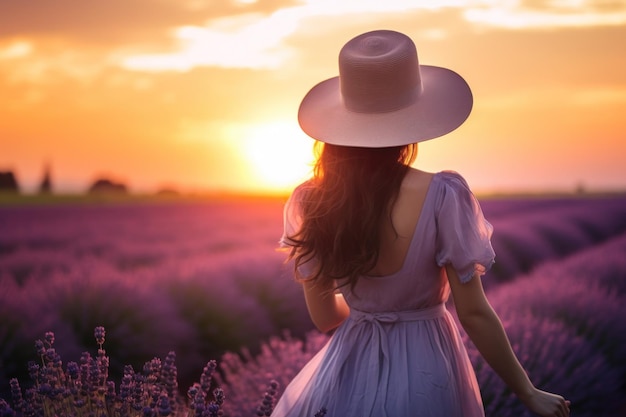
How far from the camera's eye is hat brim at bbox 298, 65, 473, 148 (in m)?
1.87

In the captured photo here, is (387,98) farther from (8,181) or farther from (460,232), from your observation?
(8,181)

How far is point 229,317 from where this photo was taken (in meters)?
4.97

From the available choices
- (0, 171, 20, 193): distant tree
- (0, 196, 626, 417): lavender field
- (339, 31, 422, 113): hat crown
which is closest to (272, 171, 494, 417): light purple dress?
(339, 31, 422, 113): hat crown

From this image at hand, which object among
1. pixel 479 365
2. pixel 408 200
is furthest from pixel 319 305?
pixel 479 365

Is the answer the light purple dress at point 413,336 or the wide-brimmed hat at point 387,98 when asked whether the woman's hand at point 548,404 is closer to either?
the light purple dress at point 413,336

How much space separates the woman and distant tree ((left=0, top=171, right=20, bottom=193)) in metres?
16.3

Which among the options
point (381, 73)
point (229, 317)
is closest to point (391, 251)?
point (381, 73)

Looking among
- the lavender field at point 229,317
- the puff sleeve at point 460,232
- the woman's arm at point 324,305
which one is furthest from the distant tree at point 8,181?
the puff sleeve at point 460,232

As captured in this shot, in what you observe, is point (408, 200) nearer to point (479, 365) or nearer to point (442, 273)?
point (442, 273)

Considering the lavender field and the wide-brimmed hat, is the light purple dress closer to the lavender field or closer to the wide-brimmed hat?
the wide-brimmed hat

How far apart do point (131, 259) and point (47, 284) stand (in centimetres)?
251

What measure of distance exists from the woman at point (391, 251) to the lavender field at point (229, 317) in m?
0.83

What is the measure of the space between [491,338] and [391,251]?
1.04 feet

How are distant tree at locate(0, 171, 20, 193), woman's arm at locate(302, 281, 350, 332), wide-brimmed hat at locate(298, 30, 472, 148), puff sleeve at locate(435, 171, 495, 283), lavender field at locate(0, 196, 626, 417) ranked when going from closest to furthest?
puff sleeve at locate(435, 171, 495, 283) < wide-brimmed hat at locate(298, 30, 472, 148) < woman's arm at locate(302, 281, 350, 332) < lavender field at locate(0, 196, 626, 417) < distant tree at locate(0, 171, 20, 193)
